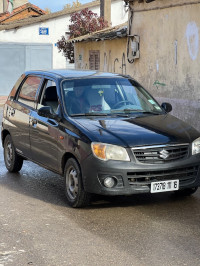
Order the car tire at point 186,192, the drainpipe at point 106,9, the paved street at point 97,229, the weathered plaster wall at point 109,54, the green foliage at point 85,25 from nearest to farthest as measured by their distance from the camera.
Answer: the paved street at point 97,229, the car tire at point 186,192, the weathered plaster wall at point 109,54, the green foliage at point 85,25, the drainpipe at point 106,9

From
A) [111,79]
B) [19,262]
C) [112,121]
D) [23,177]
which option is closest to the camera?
[19,262]

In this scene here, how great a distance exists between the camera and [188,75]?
1460 cm

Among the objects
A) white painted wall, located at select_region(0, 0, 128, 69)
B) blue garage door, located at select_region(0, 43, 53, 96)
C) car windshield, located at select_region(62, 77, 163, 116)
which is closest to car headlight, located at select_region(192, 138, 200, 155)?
car windshield, located at select_region(62, 77, 163, 116)

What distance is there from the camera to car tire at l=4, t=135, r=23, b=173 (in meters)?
10.2

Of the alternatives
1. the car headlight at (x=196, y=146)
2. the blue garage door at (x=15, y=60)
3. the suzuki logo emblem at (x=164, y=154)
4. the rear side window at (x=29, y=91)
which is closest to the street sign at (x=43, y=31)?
the blue garage door at (x=15, y=60)

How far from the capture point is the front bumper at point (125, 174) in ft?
24.1

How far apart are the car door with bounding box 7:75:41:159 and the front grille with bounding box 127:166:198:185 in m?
2.43

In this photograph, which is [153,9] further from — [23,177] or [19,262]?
[19,262]

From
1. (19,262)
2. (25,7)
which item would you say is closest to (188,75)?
(19,262)

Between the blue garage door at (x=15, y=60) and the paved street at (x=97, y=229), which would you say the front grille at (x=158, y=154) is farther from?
the blue garage door at (x=15, y=60)

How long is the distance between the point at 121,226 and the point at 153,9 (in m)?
10.5

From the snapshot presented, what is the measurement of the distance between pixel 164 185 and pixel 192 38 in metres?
7.51

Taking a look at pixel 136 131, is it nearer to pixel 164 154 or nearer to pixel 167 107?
pixel 164 154

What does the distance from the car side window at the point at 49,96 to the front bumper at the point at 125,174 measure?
1.78 meters
